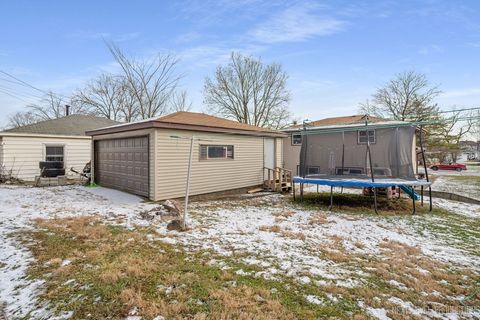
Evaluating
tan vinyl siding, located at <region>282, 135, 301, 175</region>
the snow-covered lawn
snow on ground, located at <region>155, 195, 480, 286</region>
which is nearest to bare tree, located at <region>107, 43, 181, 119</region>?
tan vinyl siding, located at <region>282, 135, 301, 175</region>

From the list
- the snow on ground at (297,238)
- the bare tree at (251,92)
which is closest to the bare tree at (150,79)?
the bare tree at (251,92)

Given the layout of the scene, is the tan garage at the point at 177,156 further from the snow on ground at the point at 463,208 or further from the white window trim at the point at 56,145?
the snow on ground at the point at 463,208

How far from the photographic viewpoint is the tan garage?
8.34 meters

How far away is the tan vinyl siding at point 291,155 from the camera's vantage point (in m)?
18.6

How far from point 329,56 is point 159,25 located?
953cm

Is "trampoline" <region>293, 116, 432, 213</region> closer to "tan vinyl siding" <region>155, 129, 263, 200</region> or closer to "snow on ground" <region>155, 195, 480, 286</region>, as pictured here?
"snow on ground" <region>155, 195, 480, 286</region>

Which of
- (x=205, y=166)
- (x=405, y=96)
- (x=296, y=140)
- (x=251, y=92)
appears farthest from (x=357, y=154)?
(x=405, y=96)

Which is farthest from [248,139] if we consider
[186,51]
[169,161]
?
[186,51]

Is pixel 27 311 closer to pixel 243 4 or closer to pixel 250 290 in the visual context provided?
pixel 250 290

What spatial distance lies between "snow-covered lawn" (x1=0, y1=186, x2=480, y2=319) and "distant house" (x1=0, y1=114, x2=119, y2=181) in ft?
17.0

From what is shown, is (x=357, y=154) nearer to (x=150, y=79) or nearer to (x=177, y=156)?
(x=177, y=156)

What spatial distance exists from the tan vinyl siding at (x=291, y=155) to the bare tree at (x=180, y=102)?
13.6 m

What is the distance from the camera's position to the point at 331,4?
10.7 metres

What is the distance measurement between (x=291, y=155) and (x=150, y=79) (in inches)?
575
